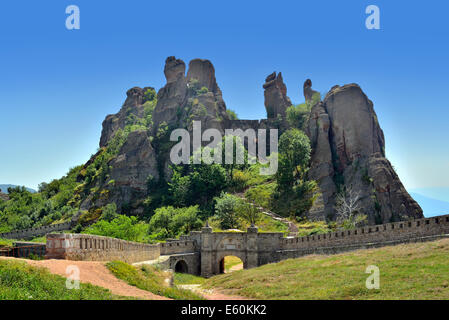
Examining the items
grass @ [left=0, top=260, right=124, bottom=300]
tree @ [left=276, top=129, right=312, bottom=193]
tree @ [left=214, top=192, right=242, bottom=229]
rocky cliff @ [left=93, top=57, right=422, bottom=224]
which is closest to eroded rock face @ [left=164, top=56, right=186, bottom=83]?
rocky cliff @ [left=93, top=57, right=422, bottom=224]

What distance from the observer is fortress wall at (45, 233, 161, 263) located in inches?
826

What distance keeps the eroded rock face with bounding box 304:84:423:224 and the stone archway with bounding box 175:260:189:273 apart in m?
18.4

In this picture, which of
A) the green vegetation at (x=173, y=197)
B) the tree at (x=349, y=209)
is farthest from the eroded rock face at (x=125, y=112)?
the tree at (x=349, y=209)

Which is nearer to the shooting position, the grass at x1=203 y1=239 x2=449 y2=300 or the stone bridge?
the grass at x1=203 y1=239 x2=449 y2=300

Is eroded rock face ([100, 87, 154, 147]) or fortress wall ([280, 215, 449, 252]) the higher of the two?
eroded rock face ([100, 87, 154, 147])

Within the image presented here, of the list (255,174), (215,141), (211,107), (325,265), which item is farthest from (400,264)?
(211,107)

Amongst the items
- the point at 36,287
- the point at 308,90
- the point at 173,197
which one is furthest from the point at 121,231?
the point at 308,90

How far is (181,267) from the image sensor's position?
160 feet

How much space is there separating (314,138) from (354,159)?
873 centimetres

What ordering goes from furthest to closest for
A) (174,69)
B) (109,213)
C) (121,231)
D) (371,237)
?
(174,69), (109,213), (121,231), (371,237)

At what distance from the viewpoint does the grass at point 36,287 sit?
47.8 ft

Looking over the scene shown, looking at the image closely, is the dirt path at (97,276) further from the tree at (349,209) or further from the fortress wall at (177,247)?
the tree at (349,209)

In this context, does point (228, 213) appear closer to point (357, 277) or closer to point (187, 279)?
point (187, 279)

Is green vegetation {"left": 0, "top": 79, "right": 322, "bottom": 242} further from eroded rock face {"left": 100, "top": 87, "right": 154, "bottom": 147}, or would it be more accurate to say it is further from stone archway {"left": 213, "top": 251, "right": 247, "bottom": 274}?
eroded rock face {"left": 100, "top": 87, "right": 154, "bottom": 147}
